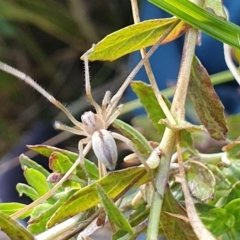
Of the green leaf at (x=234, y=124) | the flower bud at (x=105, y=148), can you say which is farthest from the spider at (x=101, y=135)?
the green leaf at (x=234, y=124)

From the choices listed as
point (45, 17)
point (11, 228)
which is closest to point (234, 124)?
point (11, 228)

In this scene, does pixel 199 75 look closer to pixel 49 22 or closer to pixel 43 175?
pixel 43 175

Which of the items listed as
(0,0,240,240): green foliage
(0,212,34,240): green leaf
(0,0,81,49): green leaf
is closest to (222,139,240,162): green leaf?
(0,0,240,240): green foliage

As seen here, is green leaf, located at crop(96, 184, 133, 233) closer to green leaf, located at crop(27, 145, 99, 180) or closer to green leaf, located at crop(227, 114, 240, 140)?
green leaf, located at crop(27, 145, 99, 180)

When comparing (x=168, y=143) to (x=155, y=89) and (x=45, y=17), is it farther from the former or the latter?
(x=45, y=17)

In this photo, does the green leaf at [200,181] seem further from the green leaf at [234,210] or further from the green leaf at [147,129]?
the green leaf at [147,129]
